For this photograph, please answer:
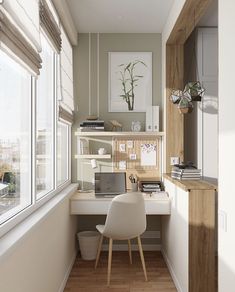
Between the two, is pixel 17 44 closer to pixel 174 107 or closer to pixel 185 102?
pixel 185 102

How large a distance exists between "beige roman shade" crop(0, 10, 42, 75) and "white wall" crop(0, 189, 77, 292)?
3.19 ft

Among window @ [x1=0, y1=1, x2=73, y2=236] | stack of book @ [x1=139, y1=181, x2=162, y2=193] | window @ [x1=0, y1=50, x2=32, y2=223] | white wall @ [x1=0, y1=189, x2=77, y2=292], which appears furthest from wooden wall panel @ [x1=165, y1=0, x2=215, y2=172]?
window @ [x1=0, y1=50, x2=32, y2=223]

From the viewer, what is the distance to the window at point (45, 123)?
2.81 m

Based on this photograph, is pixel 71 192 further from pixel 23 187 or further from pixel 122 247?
pixel 23 187

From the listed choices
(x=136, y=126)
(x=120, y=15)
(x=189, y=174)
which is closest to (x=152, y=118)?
(x=136, y=126)

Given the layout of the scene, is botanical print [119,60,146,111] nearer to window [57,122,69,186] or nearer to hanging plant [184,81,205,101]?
window [57,122,69,186]

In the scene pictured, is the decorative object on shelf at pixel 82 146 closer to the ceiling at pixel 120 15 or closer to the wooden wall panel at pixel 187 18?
the ceiling at pixel 120 15

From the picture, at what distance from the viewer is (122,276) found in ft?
11.6

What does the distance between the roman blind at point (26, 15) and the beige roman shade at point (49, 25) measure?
213 millimetres

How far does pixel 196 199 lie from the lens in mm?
2799

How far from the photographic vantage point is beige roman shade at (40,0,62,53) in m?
2.59

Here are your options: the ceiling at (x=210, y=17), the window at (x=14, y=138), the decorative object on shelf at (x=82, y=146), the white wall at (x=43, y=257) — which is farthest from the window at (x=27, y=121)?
the ceiling at (x=210, y=17)

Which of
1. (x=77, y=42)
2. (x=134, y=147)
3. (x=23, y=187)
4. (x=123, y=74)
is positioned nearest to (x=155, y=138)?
(x=134, y=147)

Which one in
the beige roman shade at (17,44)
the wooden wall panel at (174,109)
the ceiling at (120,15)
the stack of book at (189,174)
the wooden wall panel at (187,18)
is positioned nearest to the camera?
the beige roman shade at (17,44)
